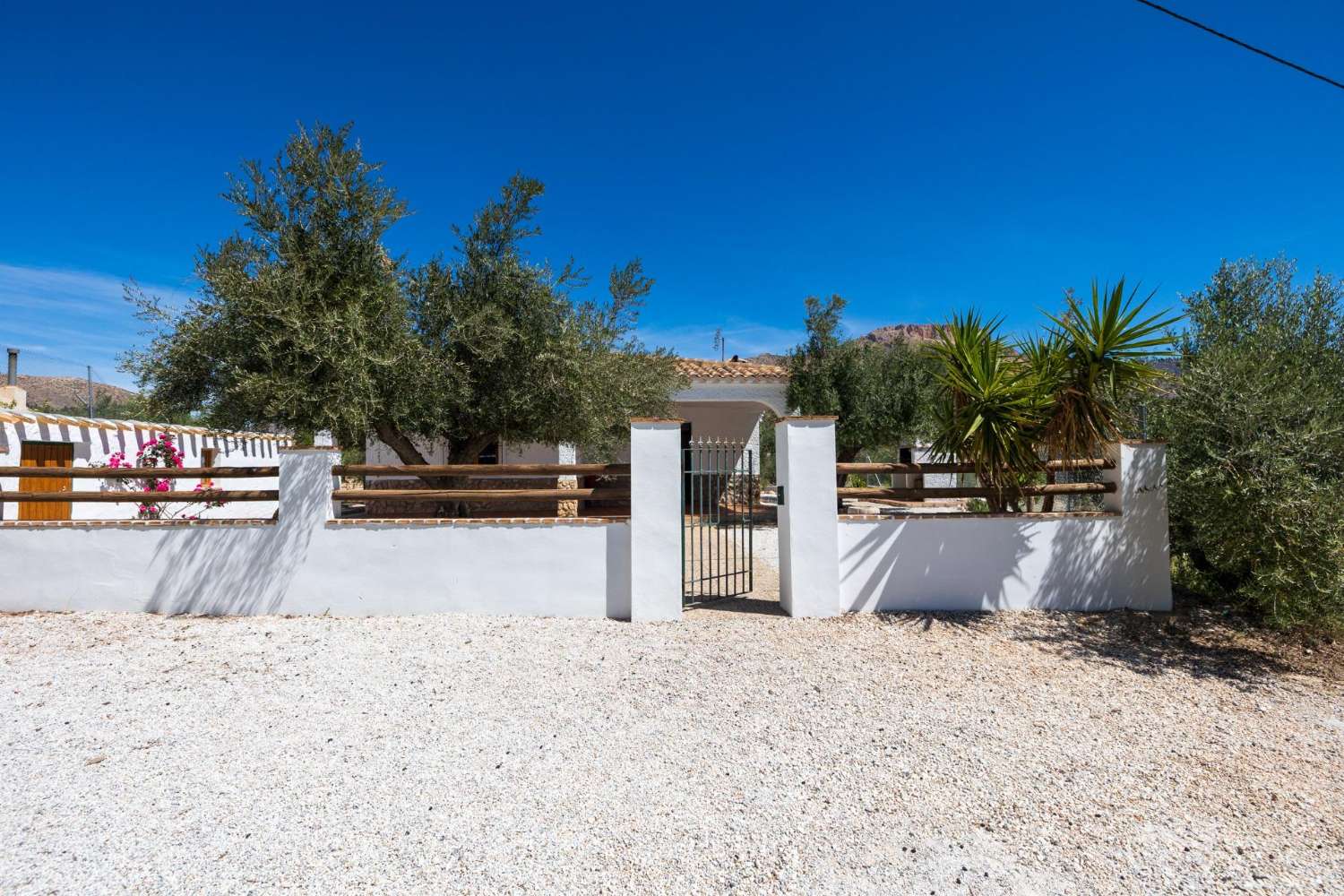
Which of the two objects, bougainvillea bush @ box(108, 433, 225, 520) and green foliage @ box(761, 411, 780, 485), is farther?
green foliage @ box(761, 411, 780, 485)

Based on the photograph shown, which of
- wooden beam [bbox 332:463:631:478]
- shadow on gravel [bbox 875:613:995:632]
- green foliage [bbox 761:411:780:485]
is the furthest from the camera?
green foliage [bbox 761:411:780:485]

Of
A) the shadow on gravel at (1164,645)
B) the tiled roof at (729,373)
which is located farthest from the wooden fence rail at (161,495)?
the tiled roof at (729,373)

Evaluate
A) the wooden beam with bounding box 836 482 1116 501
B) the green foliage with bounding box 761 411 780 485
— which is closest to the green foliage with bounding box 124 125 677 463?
the wooden beam with bounding box 836 482 1116 501

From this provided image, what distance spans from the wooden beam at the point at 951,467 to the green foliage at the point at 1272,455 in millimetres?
609

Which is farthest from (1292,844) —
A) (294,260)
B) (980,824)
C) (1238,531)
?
(294,260)

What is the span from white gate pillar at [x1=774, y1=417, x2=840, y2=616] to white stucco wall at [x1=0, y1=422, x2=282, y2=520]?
6.53 meters

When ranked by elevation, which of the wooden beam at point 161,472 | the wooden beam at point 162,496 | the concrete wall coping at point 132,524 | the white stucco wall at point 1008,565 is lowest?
the white stucco wall at point 1008,565

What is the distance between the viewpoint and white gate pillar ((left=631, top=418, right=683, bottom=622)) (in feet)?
20.7

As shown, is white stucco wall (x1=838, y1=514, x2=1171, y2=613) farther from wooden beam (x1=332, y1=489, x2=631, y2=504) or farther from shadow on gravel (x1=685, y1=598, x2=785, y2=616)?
wooden beam (x1=332, y1=489, x2=631, y2=504)

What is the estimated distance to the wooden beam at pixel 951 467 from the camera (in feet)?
21.9

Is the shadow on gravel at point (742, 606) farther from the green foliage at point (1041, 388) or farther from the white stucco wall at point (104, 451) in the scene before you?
the white stucco wall at point (104, 451)

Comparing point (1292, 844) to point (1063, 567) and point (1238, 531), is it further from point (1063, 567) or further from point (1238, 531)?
point (1063, 567)

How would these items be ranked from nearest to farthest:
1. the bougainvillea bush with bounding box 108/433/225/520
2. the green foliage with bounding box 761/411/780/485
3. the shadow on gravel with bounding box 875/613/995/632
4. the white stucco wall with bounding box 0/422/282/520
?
the shadow on gravel with bounding box 875/613/995/632 → the bougainvillea bush with bounding box 108/433/225/520 → the white stucco wall with bounding box 0/422/282/520 → the green foliage with bounding box 761/411/780/485

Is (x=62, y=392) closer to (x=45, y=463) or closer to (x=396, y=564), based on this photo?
(x=45, y=463)
